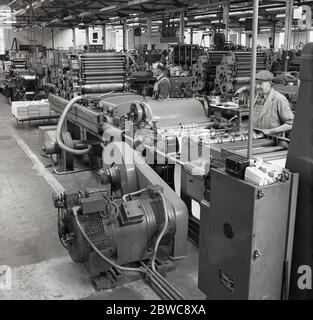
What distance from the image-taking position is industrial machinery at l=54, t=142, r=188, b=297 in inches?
101

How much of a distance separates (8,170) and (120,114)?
6.92 ft

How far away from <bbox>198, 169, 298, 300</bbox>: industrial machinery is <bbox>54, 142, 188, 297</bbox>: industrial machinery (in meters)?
1.14

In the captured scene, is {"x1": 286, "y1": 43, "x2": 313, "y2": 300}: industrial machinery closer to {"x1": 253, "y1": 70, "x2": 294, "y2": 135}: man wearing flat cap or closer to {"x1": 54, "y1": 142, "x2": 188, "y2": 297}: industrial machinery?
{"x1": 54, "y1": 142, "x2": 188, "y2": 297}: industrial machinery

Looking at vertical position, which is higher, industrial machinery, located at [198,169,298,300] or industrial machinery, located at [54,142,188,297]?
industrial machinery, located at [198,169,298,300]

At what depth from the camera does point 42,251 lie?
3227mm

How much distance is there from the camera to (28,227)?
144 inches

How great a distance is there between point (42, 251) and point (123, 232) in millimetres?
979

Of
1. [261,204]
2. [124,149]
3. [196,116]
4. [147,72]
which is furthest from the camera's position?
[147,72]

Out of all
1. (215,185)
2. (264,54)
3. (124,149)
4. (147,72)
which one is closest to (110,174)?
(124,149)

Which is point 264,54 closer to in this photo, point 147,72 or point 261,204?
point 147,72

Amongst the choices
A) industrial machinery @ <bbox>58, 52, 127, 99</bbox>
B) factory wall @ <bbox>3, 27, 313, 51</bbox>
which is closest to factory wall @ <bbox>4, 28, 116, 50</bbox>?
factory wall @ <bbox>3, 27, 313, 51</bbox>

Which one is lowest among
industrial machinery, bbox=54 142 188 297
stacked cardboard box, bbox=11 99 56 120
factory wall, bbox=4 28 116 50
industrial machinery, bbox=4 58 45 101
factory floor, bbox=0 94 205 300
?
factory floor, bbox=0 94 205 300

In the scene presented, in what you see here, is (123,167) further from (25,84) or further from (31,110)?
(25,84)

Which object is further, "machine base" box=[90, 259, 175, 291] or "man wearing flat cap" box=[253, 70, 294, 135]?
"man wearing flat cap" box=[253, 70, 294, 135]
